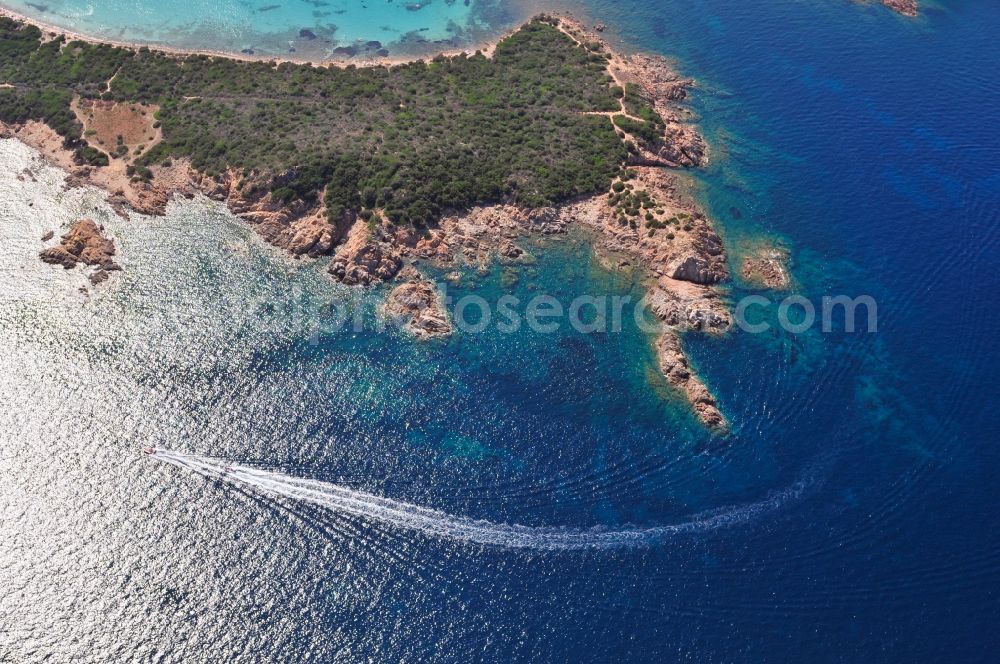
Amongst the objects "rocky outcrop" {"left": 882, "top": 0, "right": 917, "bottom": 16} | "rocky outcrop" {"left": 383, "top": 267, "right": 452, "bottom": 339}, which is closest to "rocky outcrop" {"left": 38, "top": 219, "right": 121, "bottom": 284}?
"rocky outcrop" {"left": 383, "top": 267, "right": 452, "bottom": 339}

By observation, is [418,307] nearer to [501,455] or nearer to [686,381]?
[501,455]

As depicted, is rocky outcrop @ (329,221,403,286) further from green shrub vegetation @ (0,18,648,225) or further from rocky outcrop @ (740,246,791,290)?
rocky outcrop @ (740,246,791,290)

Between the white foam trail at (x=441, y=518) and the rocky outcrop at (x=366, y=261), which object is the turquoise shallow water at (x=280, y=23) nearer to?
the rocky outcrop at (x=366, y=261)

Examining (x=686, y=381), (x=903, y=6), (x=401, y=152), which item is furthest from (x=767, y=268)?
(x=903, y=6)

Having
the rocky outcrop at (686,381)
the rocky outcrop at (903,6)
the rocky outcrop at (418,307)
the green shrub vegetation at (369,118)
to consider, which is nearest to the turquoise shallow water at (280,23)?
the green shrub vegetation at (369,118)

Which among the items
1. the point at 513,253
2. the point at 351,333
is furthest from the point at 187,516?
the point at 513,253

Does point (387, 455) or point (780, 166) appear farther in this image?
point (780, 166)

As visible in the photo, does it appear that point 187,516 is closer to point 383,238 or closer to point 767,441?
point 383,238
